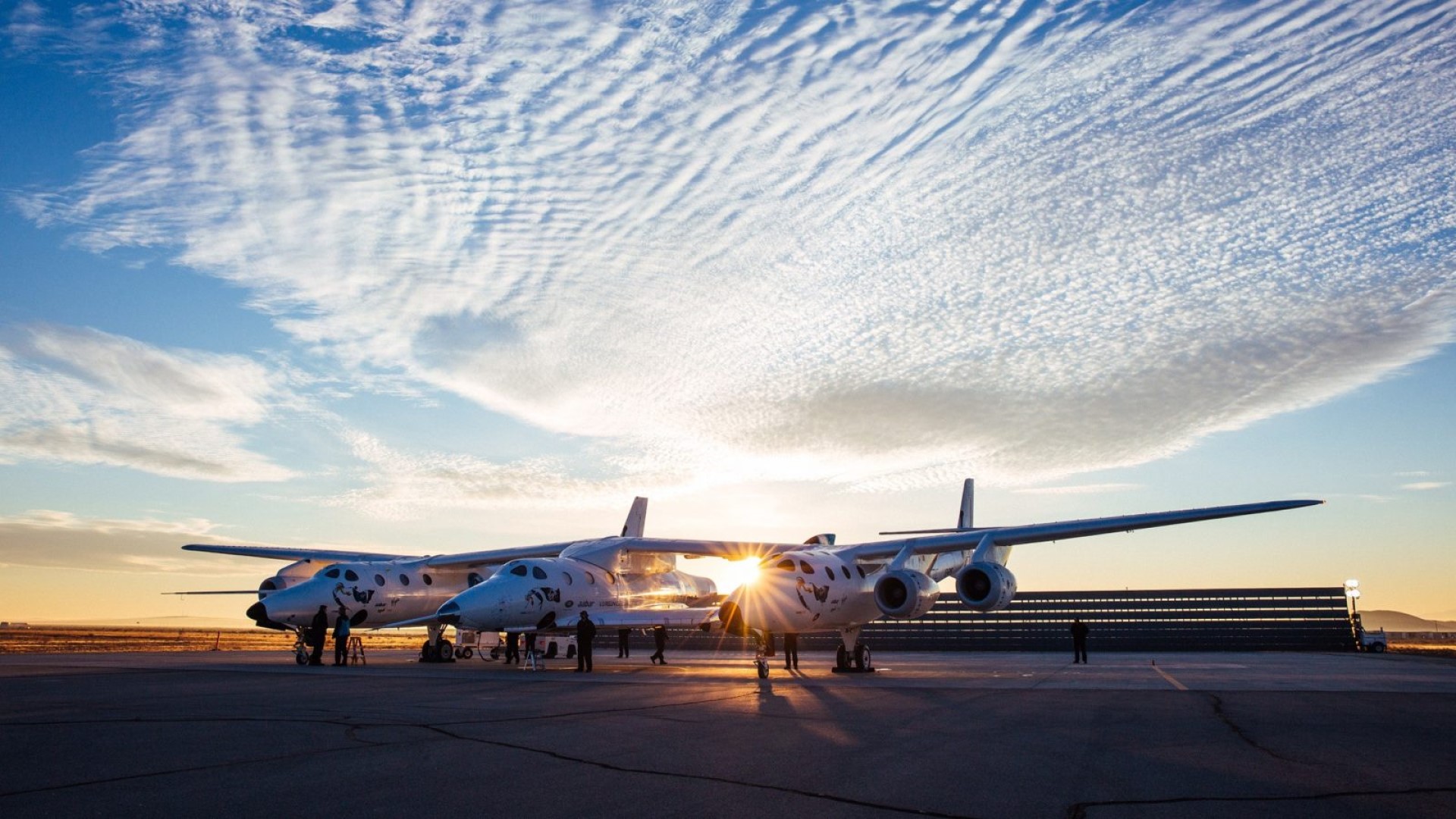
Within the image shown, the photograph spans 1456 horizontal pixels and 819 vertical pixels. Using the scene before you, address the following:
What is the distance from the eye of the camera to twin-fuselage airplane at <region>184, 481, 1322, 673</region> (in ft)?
71.6

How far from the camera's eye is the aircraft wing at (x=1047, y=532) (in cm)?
2120

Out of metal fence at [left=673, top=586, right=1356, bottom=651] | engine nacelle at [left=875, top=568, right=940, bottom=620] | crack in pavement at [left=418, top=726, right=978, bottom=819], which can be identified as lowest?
metal fence at [left=673, top=586, right=1356, bottom=651]

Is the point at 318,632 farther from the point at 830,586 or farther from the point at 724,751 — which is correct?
the point at 724,751

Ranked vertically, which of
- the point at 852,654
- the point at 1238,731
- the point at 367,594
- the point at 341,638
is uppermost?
the point at 367,594

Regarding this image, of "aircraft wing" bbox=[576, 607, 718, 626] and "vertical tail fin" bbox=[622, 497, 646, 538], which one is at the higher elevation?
"vertical tail fin" bbox=[622, 497, 646, 538]

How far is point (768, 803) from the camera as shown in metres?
6.11

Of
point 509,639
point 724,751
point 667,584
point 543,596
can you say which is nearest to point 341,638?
point 509,639

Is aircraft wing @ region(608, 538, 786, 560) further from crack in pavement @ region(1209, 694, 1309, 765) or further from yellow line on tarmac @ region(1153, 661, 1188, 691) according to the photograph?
crack in pavement @ region(1209, 694, 1309, 765)

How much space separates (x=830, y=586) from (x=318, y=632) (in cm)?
1327

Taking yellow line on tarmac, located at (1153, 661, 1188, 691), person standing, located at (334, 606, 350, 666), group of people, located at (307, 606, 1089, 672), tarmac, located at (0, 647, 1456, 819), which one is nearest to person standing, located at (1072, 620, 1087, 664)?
yellow line on tarmac, located at (1153, 661, 1188, 691)

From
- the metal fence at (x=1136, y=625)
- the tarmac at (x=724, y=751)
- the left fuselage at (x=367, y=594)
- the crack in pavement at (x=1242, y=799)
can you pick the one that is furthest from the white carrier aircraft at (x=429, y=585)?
the metal fence at (x=1136, y=625)

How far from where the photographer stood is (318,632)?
24.9m

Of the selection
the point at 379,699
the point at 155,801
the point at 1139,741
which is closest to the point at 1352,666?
the point at 1139,741

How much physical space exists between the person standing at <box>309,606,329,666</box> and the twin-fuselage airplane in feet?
1.88
